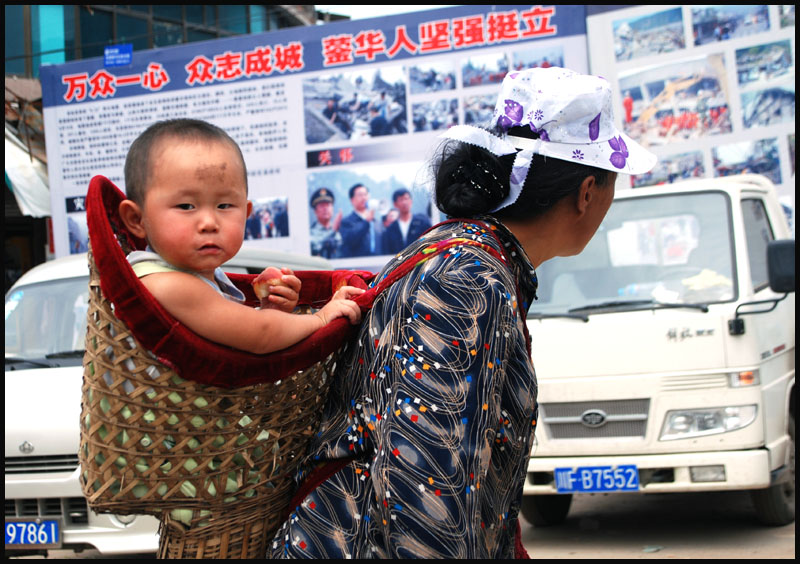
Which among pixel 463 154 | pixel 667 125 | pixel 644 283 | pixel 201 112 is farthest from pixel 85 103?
pixel 463 154

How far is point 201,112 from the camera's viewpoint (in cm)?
1006

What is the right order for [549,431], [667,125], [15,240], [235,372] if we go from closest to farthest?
[235,372], [549,431], [667,125], [15,240]

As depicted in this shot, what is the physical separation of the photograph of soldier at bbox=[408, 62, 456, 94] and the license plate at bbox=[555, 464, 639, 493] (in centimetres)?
518

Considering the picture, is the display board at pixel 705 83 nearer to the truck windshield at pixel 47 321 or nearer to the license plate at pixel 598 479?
the license plate at pixel 598 479

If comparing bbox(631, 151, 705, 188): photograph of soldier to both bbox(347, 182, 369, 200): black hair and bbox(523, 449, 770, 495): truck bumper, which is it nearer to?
bbox(347, 182, 369, 200): black hair

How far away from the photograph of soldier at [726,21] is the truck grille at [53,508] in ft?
22.2

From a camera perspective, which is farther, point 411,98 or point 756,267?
point 411,98

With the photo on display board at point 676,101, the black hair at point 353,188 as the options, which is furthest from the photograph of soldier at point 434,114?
the photo on display board at point 676,101

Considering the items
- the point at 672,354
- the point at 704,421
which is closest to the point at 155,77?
the point at 672,354

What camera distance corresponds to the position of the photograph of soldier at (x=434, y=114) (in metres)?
9.05

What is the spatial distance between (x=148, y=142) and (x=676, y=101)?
7.67 metres

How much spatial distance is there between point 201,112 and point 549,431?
662 centimetres

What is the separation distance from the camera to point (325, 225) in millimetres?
9727

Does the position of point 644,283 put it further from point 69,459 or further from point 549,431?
point 69,459
